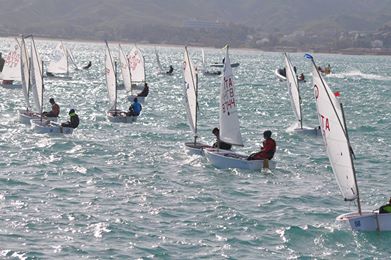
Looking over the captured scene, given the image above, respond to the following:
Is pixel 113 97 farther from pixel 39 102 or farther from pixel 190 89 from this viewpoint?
pixel 190 89

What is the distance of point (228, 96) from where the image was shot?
38000mm

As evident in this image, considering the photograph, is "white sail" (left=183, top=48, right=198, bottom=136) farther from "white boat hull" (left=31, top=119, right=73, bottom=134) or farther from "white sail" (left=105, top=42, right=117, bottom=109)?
"white sail" (left=105, top=42, right=117, bottom=109)

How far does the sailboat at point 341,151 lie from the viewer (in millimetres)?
26422

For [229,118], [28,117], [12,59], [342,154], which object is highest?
[12,59]

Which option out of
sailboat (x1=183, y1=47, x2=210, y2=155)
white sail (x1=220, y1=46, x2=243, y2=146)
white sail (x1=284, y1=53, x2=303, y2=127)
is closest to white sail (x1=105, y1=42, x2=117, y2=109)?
white sail (x1=284, y1=53, x2=303, y2=127)

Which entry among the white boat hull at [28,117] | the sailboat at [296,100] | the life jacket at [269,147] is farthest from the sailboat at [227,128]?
the white boat hull at [28,117]

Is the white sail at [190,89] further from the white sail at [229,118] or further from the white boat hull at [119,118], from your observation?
the white boat hull at [119,118]

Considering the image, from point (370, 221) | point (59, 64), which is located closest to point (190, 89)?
point (370, 221)

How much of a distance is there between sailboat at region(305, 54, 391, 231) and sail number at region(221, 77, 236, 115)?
10.7 meters

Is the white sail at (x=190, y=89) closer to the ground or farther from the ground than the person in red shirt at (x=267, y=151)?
farther from the ground

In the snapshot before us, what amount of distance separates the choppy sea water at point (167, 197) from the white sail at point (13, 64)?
273 inches

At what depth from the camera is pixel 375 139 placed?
49500mm

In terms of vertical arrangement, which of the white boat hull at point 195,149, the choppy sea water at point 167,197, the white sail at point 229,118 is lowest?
the choppy sea water at point 167,197

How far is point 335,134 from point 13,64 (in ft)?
126
